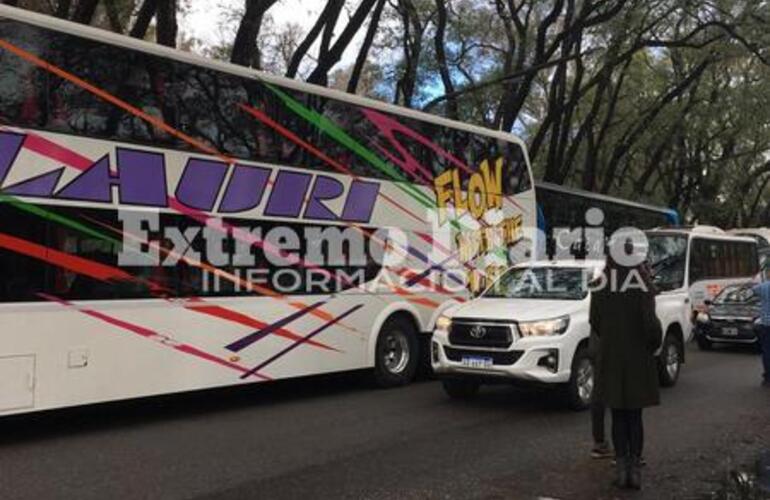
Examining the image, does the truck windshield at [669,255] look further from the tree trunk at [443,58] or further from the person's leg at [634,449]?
the person's leg at [634,449]

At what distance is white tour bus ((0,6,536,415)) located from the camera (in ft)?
27.0

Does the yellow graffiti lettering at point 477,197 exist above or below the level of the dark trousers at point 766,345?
above

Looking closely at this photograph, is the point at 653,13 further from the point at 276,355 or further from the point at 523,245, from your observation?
the point at 276,355

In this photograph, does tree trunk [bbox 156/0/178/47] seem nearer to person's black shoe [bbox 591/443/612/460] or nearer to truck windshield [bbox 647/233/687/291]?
truck windshield [bbox 647/233/687/291]

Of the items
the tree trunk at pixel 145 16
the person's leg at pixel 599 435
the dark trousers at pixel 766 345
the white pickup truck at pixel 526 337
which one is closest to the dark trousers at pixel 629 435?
the person's leg at pixel 599 435

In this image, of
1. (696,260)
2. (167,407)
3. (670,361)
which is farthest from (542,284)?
(696,260)

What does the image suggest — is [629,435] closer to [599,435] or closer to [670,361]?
[599,435]

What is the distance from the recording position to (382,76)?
27844mm

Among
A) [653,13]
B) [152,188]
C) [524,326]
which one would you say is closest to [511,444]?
[524,326]

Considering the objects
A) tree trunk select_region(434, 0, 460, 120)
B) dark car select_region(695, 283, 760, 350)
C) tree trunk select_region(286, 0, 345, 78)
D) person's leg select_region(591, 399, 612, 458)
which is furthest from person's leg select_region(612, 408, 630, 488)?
tree trunk select_region(434, 0, 460, 120)

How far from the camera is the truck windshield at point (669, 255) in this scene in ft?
63.6

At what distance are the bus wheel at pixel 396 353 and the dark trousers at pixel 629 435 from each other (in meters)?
5.52

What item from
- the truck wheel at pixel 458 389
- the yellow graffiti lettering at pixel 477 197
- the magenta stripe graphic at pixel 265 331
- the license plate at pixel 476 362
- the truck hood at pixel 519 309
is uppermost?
the yellow graffiti lettering at pixel 477 197

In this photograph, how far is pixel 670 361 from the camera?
1219 cm
